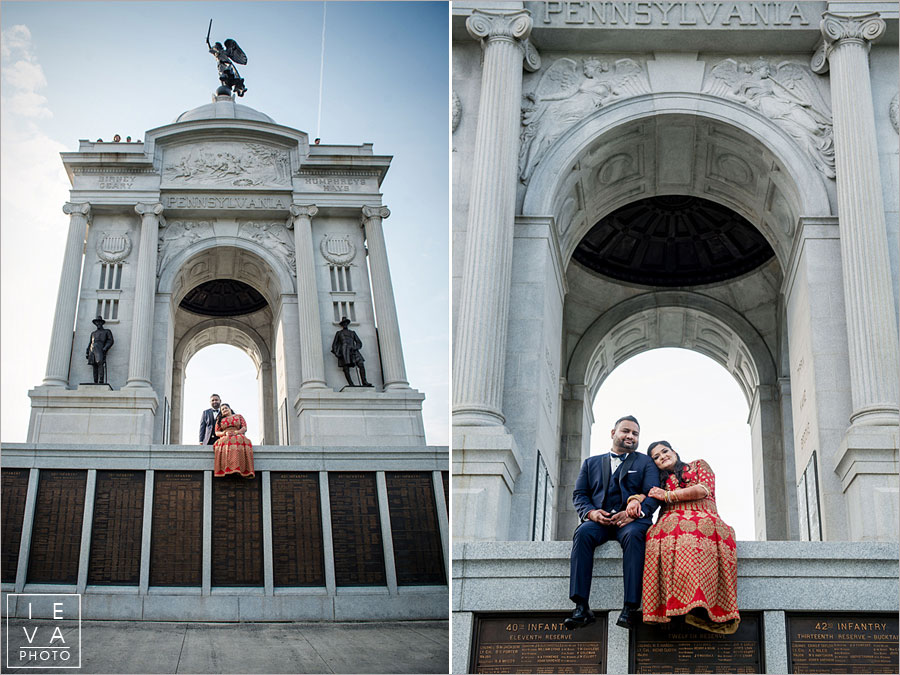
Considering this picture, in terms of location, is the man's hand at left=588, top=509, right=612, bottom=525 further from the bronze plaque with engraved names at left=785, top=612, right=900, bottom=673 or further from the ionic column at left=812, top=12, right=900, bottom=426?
the ionic column at left=812, top=12, right=900, bottom=426

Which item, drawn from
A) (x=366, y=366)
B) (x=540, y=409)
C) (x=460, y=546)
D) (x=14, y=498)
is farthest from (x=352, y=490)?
(x=366, y=366)

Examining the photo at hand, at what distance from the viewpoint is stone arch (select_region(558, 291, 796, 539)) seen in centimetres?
2681

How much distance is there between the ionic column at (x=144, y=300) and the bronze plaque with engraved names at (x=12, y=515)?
11012mm

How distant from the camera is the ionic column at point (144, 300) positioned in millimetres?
30505

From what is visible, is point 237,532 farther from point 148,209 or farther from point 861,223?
point 148,209

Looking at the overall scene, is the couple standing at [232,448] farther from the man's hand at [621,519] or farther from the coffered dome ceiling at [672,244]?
the coffered dome ceiling at [672,244]

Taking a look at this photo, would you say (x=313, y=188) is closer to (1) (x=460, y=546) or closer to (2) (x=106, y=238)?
(2) (x=106, y=238)

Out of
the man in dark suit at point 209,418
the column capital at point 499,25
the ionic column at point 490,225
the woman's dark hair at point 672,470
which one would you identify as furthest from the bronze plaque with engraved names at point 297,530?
the column capital at point 499,25

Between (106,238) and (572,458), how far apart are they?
1605 cm

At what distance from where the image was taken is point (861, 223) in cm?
1811

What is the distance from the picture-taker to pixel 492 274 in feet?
58.2

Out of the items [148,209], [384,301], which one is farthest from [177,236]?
[384,301]

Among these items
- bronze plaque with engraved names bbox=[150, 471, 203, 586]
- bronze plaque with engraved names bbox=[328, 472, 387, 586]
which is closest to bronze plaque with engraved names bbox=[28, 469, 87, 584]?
bronze plaque with engraved names bbox=[150, 471, 203, 586]

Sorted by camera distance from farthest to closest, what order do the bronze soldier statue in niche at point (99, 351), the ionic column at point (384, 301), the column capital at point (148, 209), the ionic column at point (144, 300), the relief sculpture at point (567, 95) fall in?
the column capital at point (148, 209) → the ionic column at point (384, 301) → the ionic column at point (144, 300) → the bronze soldier statue in niche at point (99, 351) → the relief sculpture at point (567, 95)
